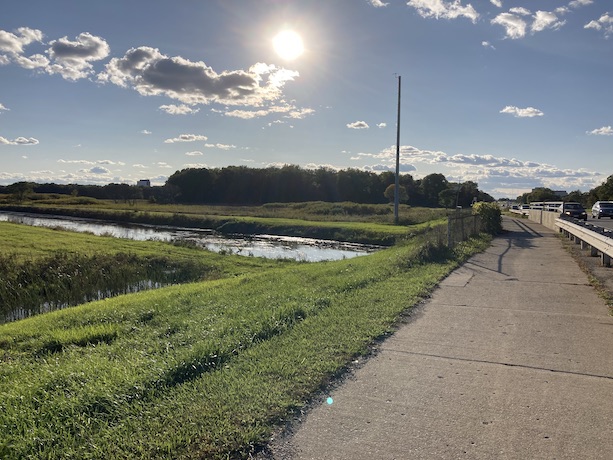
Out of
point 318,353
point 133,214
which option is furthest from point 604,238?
point 133,214

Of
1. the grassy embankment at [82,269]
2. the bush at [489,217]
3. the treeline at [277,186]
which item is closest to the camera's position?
the grassy embankment at [82,269]

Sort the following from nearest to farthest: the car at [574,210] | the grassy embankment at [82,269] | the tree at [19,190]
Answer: the grassy embankment at [82,269]
the car at [574,210]
the tree at [19,190]

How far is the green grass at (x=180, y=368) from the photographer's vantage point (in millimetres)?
3584

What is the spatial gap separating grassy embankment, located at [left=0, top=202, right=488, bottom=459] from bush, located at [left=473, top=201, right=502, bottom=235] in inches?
605

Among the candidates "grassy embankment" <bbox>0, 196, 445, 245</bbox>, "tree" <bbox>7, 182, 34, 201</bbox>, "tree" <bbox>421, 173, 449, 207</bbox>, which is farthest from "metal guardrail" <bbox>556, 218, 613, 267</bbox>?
"tree" <bbox>7, 182, 34, 201</bbox>

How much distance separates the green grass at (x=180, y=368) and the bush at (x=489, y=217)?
603 inches

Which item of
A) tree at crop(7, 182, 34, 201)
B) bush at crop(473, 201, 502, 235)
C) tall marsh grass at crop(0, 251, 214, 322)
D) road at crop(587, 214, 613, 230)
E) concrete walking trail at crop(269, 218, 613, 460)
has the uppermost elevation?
tree at crop(7, 182, 34, 201)

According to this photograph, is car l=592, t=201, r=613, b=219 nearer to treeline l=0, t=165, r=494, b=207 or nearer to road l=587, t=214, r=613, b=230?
road l=587, t=214, r=613, b=230

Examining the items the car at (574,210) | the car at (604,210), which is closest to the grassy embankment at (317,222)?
the car at (574,210)

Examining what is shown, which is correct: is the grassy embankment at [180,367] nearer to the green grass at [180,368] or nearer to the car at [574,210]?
the green grass at [180,368]

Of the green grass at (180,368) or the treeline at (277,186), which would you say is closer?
the green grass at (180,368)

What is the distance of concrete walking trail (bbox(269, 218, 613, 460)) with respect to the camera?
11.8 feet

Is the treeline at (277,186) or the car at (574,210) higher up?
the treeline at (277,186)

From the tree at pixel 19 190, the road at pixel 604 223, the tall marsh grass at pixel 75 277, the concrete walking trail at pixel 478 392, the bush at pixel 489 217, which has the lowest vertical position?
the tall marsh grass at pixel 75 277
